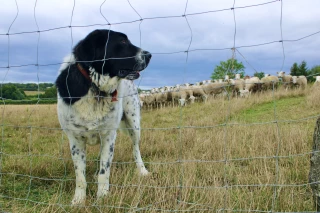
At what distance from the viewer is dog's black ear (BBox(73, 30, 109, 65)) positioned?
3.38 metres

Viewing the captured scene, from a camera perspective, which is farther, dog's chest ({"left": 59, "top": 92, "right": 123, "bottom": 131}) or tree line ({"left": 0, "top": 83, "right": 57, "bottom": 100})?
tree line ({"left": 0, "top": 83, "right": 57, "bottom": 100})

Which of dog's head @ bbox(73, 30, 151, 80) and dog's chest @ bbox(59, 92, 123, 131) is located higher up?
dog's head @ bbox(73, 30, 151, 80)

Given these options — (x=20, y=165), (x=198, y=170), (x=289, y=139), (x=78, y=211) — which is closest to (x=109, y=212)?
(x=78, y=211)

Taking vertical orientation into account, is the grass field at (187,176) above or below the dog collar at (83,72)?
below

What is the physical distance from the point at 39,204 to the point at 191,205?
1413mm

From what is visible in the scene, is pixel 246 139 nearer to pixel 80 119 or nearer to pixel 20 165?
pixel 80 119

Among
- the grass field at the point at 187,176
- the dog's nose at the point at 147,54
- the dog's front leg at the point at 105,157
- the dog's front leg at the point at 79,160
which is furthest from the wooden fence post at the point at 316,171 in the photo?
the dog's front leg at the point at 79,160

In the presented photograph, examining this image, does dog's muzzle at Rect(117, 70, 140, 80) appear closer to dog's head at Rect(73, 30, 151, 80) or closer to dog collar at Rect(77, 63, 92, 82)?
dog's head at Rect(73, 30, 151, 80)

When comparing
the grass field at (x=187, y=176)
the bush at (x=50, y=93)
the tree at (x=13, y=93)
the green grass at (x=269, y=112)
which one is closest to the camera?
the grass field at (x=187, y=176)

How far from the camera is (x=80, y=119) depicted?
338 cm

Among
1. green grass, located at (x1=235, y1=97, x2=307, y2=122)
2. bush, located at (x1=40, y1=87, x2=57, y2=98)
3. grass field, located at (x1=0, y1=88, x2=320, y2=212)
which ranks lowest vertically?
grass field, located at (x1=0, y1=88, x2=320, y2=212)

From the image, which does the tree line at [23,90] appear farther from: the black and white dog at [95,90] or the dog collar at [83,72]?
the dog collar at [83,72]

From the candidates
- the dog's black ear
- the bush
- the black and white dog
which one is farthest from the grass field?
the dog's black ear

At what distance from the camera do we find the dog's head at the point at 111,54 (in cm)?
339
